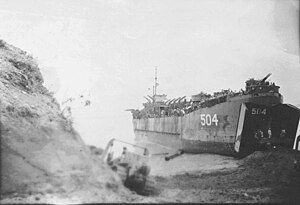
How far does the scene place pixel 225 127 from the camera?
15.9 m

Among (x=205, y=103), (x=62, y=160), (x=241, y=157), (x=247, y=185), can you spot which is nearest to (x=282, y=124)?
(x=241, y=157)

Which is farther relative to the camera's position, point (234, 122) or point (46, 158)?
point (234, 122)

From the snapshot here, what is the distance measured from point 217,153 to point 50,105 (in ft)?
31.0

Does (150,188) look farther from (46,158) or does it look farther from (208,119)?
(208,119)

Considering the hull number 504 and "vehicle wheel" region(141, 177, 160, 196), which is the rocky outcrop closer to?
"vehicle wheel" region(141, 177, 160, 196)

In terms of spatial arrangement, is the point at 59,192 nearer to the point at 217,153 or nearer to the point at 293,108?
the point at 217,153

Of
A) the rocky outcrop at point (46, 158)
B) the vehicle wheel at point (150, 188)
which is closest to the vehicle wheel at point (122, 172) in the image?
the rocky outcrop at point (46, 158)

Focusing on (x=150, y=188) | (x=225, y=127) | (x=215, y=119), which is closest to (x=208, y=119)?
(x=215, y=119)

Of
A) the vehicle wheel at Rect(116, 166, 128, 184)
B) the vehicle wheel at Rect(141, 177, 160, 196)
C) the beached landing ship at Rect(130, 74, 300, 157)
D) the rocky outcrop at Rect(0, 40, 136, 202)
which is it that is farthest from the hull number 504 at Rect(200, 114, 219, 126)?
the vehicle wheel at Rect(116, 166, 128, 184)

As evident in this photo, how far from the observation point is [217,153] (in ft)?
53.0

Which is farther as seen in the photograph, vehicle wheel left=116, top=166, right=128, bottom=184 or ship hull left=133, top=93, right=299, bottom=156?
ship hull left=133, top=93, right=299, bottom=156

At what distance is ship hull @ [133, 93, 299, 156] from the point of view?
15.0 metres

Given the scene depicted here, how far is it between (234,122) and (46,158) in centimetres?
1123

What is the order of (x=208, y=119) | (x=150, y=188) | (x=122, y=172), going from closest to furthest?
(x=122, y=172)
(x=150, y=188)
(x=208, y=119)
